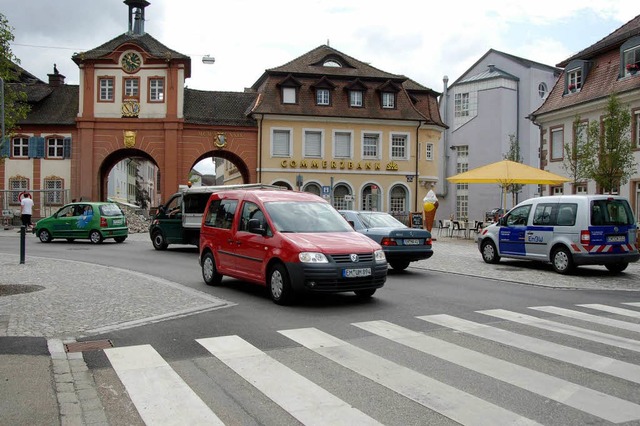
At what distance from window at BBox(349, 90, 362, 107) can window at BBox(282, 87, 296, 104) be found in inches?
169

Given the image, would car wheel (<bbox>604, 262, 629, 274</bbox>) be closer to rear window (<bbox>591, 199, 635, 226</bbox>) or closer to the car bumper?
rear window (<bbox>591, 199, 635, 226</bbox>)

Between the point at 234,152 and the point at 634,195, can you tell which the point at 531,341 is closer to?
the point at 634,195

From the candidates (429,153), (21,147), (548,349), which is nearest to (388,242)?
(548,349)

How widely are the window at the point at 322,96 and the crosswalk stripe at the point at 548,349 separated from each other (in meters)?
40.7

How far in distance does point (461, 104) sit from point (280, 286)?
5668 centimetres

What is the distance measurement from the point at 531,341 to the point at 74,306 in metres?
6.69

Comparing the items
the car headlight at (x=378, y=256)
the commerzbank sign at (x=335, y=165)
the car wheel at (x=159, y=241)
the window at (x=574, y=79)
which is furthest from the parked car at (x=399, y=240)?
the commerzbank sign at (x=335, y=165)

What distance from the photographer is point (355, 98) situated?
4962 centimetres

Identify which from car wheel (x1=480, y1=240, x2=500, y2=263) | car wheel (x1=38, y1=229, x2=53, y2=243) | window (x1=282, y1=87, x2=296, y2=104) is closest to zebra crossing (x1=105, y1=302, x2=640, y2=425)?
car wheel (x1=480, y1=240, x2=500, y2=263)

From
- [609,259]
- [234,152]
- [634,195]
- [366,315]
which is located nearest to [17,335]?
[366,315]

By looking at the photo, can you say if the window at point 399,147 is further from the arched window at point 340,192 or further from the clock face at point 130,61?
the clock face at point 130,61

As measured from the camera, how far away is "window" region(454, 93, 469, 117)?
6362 cm

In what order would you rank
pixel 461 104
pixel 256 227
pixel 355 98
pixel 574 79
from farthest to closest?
1. pixel 461 104
2. pixel 355 98
3. pixel 574 79
4. pixel 256 227

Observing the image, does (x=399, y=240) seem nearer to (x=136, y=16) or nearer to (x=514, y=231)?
(x=514, y=231)
